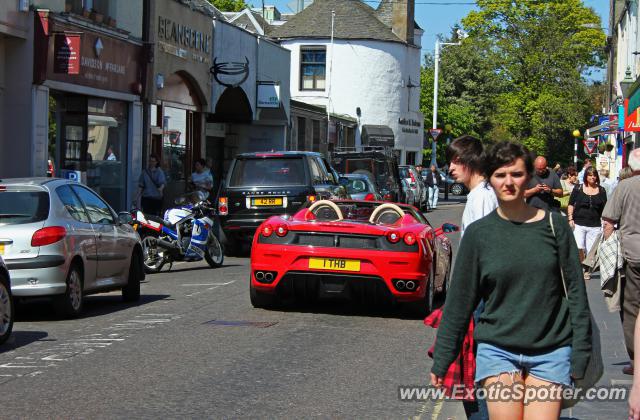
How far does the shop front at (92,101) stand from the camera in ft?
71.0

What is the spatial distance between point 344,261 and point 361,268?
0.20m

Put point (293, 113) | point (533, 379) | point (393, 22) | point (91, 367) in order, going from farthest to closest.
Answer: point (393, 22)
point (293, 113)
point (91, 367)
point (533, 379)

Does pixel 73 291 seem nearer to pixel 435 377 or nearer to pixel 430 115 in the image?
pixel 435 377

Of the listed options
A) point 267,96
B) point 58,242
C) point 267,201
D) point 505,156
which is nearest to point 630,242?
point 505,156

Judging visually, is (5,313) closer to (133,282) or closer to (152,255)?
(133,282)

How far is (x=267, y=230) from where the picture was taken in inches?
484

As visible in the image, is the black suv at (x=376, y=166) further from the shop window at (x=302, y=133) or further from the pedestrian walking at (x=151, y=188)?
the pedestrian walking at (x=151, y=188)

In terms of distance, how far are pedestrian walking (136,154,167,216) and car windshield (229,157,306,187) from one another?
12.0ft

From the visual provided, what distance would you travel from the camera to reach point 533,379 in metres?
4.61

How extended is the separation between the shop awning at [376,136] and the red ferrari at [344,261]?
4592 centimetres

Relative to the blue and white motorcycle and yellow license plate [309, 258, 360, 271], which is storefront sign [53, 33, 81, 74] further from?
yellow license plate [309, 258, 360, 271]

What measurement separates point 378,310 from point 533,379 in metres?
8.46

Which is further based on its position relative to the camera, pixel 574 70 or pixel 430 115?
pixel 430 115

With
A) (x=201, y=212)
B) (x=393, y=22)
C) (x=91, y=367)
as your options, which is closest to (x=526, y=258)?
(x=91, y=367)
